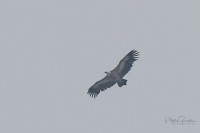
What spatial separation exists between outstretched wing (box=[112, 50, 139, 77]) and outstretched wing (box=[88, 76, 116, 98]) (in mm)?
1353

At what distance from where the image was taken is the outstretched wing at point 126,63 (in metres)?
47.2

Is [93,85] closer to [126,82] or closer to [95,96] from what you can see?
[95,96]

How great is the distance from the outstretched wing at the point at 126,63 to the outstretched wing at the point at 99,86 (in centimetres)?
135

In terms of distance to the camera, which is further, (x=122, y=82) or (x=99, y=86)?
(x=99, y=86)

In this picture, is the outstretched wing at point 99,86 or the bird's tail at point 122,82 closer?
the bird's tail at point 122,82

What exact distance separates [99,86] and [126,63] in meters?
2.96

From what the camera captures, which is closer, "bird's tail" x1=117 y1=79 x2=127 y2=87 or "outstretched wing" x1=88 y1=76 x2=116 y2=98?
"bird's tail" x1=117 y1=79 x2=127 y2=87

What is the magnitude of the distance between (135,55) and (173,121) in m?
5.52

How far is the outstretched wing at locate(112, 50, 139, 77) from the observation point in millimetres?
47188

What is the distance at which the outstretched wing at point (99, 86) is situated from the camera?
4837 cm

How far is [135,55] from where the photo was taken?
1859 inches

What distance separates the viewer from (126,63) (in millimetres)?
47250

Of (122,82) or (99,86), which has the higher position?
(99,86)

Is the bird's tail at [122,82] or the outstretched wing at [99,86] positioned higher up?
the outstretched wing at [99,86]
